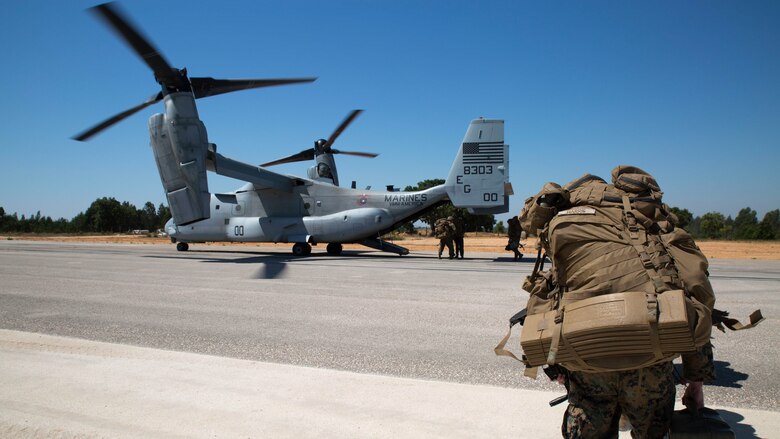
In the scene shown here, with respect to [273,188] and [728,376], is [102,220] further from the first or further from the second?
[728,376]

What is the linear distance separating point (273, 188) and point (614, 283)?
2063cm

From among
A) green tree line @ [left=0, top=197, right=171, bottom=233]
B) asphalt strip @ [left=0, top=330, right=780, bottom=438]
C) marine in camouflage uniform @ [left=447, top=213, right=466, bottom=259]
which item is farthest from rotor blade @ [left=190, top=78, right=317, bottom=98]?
green tree line @ [left=0, top=197, right=171, bottom=233]

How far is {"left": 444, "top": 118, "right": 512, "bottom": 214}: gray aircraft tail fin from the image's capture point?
59.2ft

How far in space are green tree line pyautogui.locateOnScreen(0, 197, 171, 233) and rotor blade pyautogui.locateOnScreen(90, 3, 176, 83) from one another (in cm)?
7278

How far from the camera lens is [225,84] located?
730 inches

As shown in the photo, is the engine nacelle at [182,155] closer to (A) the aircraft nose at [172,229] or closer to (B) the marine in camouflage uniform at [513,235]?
(A) the aircraft nose at [172,229]

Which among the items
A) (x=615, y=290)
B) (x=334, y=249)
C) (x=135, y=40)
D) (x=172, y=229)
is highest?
(x=135, y=40)

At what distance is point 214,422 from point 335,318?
3.94 meters

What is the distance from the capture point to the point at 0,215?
7906 cm

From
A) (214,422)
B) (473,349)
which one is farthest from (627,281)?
(473,349)

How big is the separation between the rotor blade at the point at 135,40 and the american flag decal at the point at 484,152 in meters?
10.4

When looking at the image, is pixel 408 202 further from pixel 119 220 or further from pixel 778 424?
pixel 119 220

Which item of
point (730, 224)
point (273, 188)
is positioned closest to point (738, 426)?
point (273, 188)

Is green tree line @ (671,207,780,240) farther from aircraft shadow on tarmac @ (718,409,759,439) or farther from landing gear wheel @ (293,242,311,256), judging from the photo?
aircraft shadow on tarmac @ (718,409,759,439)
